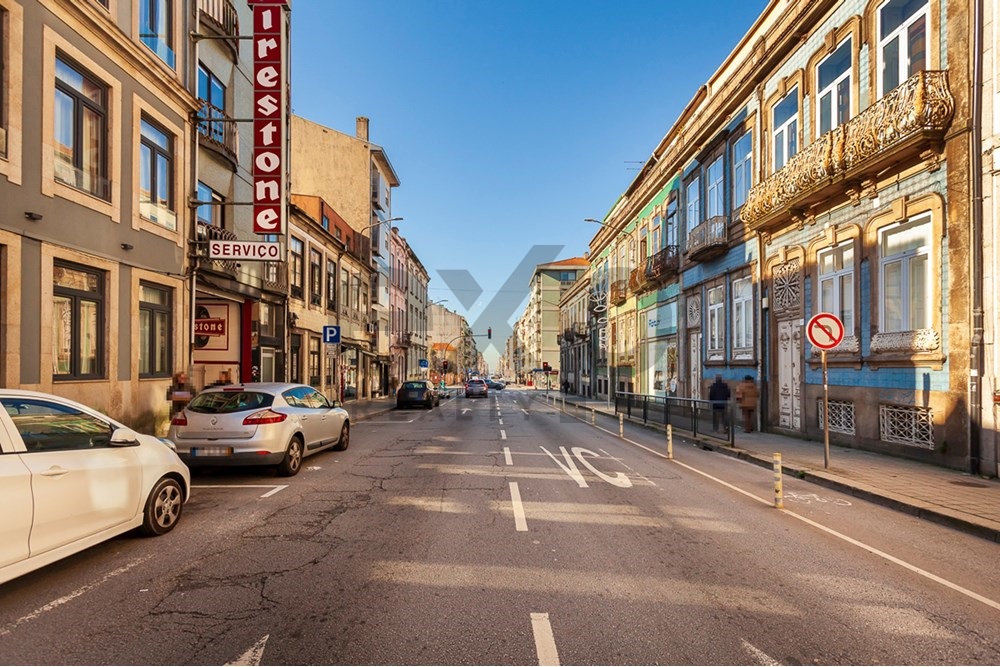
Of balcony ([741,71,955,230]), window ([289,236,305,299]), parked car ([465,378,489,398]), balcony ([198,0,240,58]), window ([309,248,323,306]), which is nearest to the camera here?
balcony ([741,71,955,230])

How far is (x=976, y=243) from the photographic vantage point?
970 centimetres

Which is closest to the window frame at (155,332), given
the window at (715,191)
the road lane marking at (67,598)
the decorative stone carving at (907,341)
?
the road lane marking at (67,598)

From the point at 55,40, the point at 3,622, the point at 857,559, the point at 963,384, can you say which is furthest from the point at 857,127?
the point at 55,40

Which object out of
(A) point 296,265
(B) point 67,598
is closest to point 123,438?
(B) point 67,598

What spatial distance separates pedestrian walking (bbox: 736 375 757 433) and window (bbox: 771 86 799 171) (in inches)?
248

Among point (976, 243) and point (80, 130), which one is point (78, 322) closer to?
point (80, 130)

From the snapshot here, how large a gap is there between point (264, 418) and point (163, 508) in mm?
3067

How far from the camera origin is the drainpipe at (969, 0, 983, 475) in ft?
31.4

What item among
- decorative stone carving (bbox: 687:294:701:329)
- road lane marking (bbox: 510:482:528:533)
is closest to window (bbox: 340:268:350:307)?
decorative stone carving (bbox: 687:294:701:329)

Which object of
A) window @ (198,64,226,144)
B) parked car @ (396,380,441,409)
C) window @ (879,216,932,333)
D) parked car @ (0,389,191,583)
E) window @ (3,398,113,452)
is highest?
window @ (198,64,226,144)

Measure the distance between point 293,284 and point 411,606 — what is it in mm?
22957

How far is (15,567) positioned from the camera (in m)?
4.26

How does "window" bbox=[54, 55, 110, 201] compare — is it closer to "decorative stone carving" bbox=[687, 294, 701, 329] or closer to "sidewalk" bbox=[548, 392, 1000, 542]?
"sidewalk" bbox=[548, 392, 1000, 542]

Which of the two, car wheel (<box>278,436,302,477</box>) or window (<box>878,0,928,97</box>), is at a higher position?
window (<box>878,0,928,97</box>)
